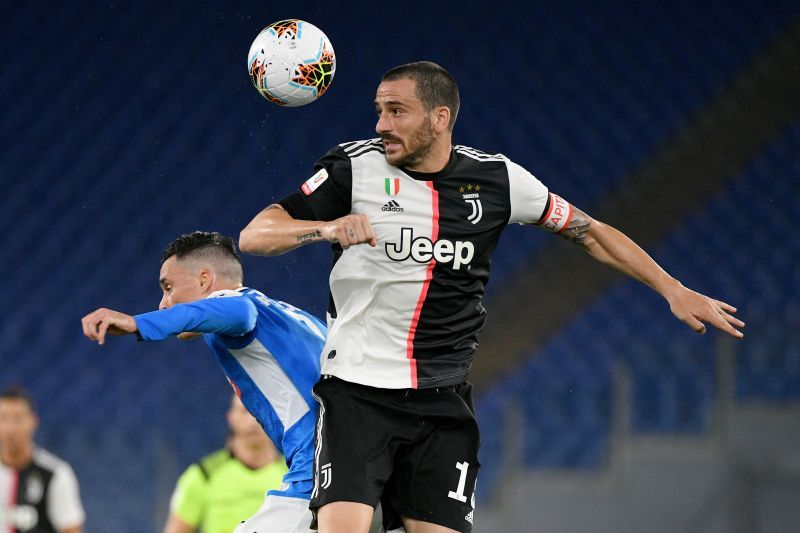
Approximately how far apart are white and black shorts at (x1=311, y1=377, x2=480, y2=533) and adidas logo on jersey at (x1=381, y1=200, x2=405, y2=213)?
519 mm

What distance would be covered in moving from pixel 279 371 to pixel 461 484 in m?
0.66

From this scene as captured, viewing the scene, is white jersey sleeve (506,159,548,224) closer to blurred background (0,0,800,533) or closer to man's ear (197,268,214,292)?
man's ear (197,268,214,292)

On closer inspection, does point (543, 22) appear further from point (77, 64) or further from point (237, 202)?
point (77, 64)

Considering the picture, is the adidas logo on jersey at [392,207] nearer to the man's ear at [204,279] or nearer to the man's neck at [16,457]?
the man's ear at [204,279]

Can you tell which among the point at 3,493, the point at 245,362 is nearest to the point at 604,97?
the point at 3,493

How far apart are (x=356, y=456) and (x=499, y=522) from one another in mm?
3958

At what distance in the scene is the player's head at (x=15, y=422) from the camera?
6.06 metres

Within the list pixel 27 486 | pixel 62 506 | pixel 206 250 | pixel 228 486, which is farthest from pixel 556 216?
pixel 27 486

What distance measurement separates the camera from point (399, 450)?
340cm

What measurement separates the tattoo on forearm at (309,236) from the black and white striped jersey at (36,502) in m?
3.47

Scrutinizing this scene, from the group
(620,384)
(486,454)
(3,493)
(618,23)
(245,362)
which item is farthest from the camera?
(618,23)

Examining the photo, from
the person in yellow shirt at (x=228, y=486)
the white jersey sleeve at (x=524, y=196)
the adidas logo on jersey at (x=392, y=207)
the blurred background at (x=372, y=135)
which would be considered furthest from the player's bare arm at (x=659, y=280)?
the blurred background at (x=372, y=135)

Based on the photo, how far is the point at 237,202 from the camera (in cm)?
856

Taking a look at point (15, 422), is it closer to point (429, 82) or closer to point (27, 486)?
point (27, 486)
